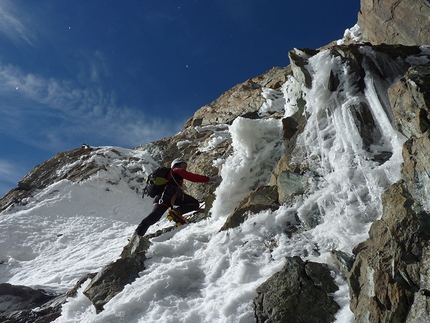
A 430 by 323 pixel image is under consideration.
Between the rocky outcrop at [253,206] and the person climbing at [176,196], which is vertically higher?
the person climbing at [176,196]

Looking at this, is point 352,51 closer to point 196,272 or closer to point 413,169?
point 413,169

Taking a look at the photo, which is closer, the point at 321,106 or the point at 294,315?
the point at 294,315

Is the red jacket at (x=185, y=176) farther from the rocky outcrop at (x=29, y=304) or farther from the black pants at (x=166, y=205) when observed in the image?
the rocky outcrop at (x=29, y=304)

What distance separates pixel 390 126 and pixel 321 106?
Result: 5.44 feet

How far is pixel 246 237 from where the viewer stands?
606 cm

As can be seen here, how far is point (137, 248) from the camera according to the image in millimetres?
6441

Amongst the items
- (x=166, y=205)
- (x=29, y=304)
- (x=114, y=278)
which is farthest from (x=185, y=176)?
(x=29, y=304)

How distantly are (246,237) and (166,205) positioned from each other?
292cm

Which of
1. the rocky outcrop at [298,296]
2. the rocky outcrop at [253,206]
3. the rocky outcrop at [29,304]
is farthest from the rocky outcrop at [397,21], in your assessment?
the rocky outcrop at [29,304]

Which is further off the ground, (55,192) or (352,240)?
(55,192)

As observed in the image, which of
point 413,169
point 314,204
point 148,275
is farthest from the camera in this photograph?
point 314,204

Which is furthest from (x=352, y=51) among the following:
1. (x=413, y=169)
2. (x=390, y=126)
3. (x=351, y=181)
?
(x=413, y=169)

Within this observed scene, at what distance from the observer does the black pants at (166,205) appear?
7939 millimetres

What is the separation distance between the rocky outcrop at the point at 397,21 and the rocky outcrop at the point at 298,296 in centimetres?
803
